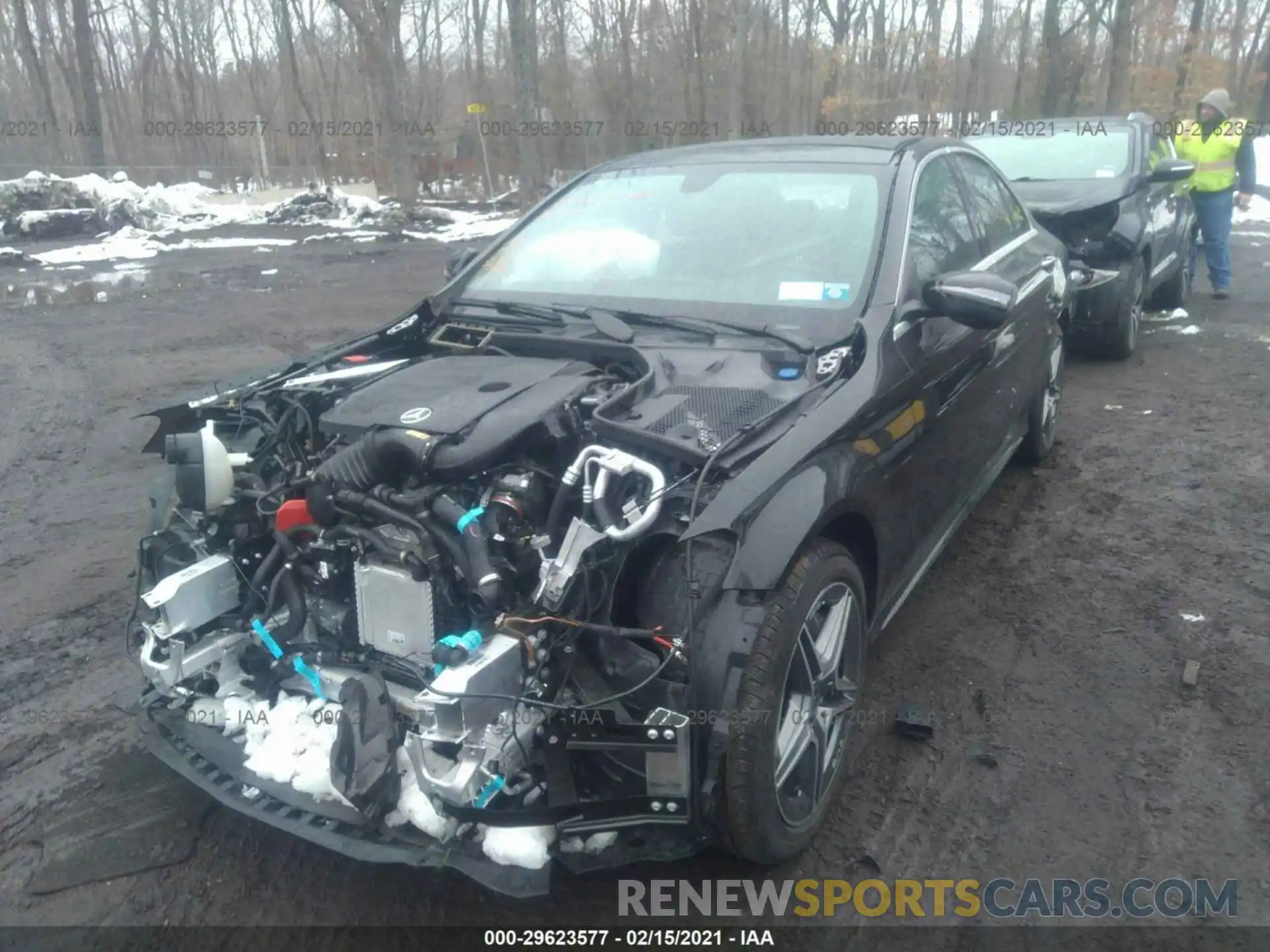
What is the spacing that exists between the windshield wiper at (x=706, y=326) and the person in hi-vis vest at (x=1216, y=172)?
25.4 ft

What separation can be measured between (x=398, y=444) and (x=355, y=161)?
33526 mm

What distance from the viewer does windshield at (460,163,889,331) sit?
3.36 metres

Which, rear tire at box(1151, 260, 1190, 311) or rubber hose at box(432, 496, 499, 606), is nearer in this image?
rubber hose at box(432, 496, 499, 606)

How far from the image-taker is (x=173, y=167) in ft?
100

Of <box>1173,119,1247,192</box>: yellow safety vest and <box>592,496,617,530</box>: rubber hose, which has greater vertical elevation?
<box>1173,119,1247,192</box>: yellow safety vest

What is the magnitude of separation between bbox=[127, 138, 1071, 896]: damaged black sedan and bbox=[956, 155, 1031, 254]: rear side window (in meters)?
0.67

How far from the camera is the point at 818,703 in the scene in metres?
2.68

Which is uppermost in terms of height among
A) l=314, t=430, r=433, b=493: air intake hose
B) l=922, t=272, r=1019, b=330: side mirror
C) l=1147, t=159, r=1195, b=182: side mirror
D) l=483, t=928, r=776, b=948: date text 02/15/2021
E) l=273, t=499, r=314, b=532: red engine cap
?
l=1147, t=159, r=1195, b=182: side mirror

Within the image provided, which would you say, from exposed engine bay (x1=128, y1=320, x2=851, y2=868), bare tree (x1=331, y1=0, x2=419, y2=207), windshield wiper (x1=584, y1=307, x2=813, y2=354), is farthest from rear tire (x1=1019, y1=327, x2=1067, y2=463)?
bare tree (x1=331, y1=0, x2=419, y2=207)

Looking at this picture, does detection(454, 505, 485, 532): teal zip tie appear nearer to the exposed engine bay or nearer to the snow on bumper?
the exposed engine bay

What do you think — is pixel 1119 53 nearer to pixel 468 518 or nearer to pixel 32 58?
pixel 468 518

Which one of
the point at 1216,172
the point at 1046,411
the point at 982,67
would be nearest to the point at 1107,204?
the point at 1046,411

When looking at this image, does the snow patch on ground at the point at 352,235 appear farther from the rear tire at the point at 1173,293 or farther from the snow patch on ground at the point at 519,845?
the snow patch on ground at the point at 519,845

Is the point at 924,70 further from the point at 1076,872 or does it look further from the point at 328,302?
the point at 1076,872
